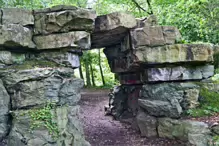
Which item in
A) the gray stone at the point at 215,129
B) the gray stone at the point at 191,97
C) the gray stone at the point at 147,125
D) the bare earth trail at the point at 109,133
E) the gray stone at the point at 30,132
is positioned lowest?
the bare earth trail at the point at 109,133

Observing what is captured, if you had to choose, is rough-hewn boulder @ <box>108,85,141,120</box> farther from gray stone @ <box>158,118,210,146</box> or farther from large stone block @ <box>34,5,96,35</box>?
large stone block @ <box>34,5,96,35</box>

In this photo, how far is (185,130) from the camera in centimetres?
666

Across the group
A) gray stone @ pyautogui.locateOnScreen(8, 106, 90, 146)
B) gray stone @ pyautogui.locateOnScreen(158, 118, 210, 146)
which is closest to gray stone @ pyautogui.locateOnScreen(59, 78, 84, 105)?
gray stone @ pyautogui.locateOnScreen(8, 106, 90, 146)

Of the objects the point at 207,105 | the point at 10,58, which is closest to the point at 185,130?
the point at 207,105

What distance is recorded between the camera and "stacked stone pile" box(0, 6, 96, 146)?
17.9 feet

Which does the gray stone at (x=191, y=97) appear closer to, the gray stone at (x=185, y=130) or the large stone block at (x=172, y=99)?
the large stone block at (x=172, y=99)

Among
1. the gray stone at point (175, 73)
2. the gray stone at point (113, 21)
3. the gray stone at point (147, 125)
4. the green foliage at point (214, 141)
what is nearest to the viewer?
the green foliage at point (214, 141)

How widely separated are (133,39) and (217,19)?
114 inches

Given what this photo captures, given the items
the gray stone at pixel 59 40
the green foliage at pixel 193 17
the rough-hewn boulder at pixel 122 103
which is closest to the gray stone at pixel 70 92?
the gray stone at pixel 59 40

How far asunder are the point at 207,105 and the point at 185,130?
125cm

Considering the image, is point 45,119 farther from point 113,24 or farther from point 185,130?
point 185,130

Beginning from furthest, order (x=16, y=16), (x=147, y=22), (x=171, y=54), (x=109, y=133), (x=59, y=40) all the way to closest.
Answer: (x=109, y=133) < (x=147, y=22) < (x=171, y=54) < (x=59, y=40) < (x=16, y=16)

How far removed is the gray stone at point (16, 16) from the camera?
588 centimetres

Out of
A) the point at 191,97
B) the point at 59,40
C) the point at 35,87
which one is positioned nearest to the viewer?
the point at 35,87
